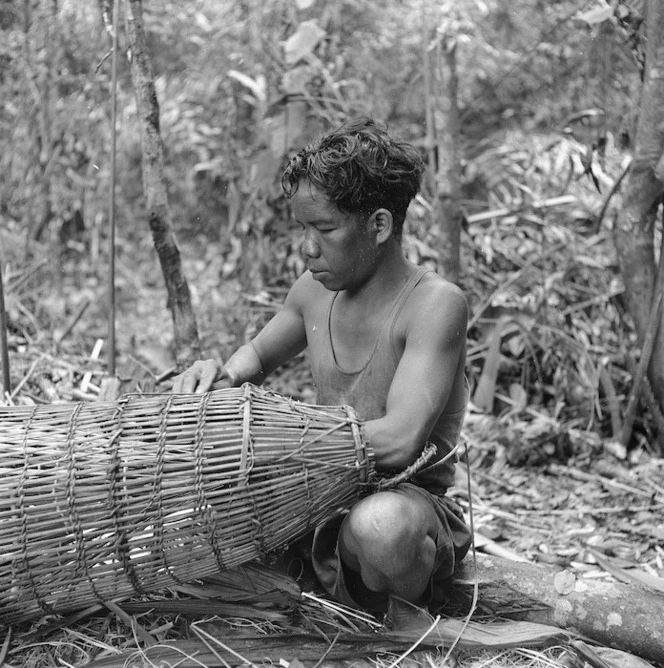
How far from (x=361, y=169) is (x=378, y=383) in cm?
55

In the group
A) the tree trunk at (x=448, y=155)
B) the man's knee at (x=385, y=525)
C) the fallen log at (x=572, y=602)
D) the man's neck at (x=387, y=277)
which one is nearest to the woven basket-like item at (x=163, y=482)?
the man's knee at (x=385, y=525)

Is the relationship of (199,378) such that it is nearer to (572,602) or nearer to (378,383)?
(378,383)

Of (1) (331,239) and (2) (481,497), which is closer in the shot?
(1) (331,239)

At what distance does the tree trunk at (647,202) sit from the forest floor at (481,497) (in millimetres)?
468

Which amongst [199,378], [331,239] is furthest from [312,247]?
[199,378]

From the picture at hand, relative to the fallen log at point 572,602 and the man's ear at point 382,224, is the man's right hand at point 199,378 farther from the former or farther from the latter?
the fallen log at point 572,602

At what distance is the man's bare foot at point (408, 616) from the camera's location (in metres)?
2.18

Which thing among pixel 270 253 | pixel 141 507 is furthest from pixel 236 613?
pixel 270 253

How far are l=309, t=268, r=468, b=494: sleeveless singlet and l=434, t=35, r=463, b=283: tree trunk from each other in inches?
58.8

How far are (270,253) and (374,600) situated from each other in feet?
8.15

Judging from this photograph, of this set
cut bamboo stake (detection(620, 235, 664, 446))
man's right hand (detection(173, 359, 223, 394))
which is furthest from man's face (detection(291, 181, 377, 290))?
cut bamboo stake (detection(620, 235, 664, 446))

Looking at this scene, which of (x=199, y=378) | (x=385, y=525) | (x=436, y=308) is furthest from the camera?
(x=199, y=378)

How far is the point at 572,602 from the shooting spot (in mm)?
2322

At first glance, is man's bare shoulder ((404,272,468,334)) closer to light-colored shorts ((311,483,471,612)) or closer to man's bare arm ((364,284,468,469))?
man's bare arm ((364,284,468,469))
